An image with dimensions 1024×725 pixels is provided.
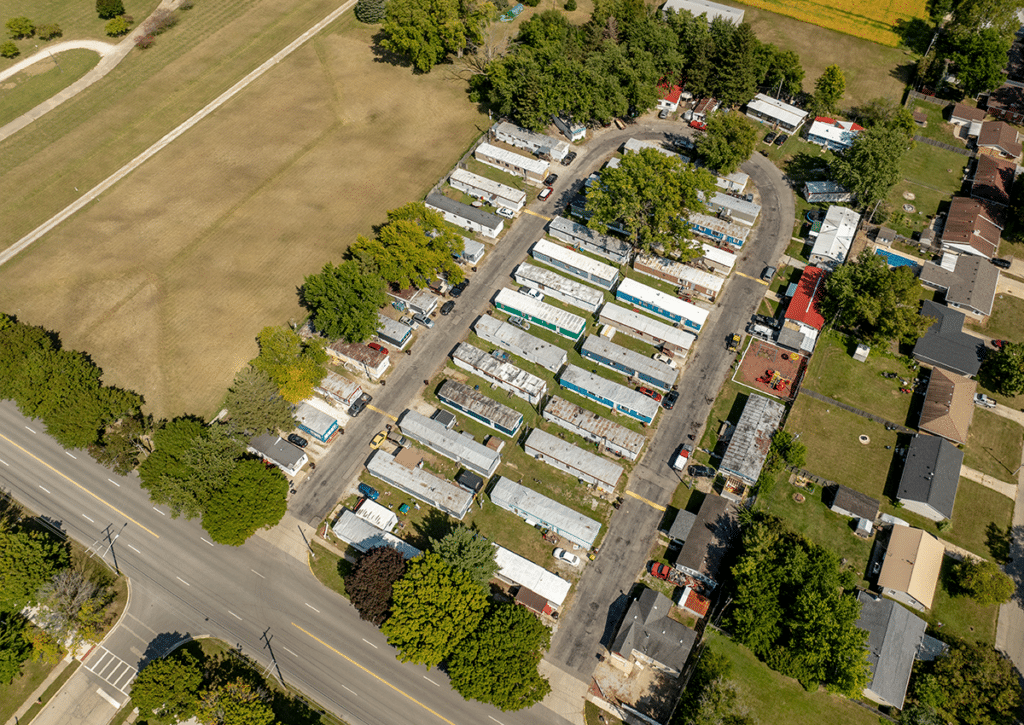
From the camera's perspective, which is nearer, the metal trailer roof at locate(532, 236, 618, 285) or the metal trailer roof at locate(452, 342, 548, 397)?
the metal trailer roof at locate(452, 342, 548, 397)

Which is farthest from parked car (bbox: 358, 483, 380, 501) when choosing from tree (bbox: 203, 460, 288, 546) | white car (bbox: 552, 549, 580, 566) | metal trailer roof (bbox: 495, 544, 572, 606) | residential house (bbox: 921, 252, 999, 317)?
residential house (bbox: 921, 252, 999, 317)

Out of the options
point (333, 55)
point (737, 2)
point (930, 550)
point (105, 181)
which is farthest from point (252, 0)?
point (930, 550)

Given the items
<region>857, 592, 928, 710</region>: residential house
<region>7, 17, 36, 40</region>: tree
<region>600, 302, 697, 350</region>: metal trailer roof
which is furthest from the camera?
<region>7, 17, 36, 40</region>: tree

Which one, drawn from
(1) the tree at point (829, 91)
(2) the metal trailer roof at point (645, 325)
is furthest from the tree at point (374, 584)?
(1) the tree at point (829, 91)

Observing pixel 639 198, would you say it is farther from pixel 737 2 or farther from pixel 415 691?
pixel 737 2

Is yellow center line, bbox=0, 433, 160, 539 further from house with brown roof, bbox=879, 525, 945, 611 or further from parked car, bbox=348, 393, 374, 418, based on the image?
house with brown roof, bbox=879, 525, 945, 611

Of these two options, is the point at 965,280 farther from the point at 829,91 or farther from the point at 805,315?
the point at 829,91
